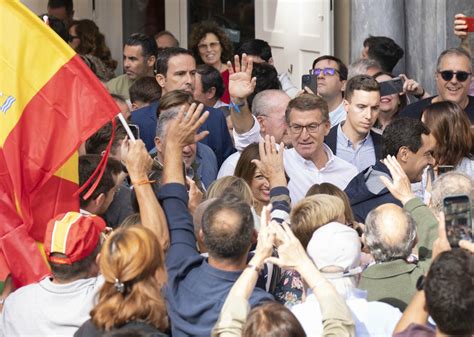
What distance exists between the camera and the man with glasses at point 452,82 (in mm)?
8641

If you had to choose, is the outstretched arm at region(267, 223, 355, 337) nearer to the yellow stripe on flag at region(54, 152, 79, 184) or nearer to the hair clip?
the hair clip

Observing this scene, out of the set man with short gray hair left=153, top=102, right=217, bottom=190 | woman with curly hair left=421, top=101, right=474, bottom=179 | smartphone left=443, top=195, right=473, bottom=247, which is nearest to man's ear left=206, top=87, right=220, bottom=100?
man with short gray hair left=153, top=102, right=217, bottom=190

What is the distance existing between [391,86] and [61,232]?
4604 millimetres

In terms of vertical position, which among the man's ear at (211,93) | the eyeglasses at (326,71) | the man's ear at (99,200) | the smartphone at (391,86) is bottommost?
the man's ear at (99,200)

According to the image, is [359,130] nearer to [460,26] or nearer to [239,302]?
[460,26]

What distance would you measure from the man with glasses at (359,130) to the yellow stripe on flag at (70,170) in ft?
8.27

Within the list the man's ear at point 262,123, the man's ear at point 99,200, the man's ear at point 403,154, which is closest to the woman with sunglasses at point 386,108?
the man's ear at point 262,123

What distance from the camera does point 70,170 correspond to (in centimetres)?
624

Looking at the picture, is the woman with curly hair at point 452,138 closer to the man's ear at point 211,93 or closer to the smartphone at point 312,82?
the smartphone at point 312,82

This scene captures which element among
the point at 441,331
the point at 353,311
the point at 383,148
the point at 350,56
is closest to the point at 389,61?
the point at 350,56

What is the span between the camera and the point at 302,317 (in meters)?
4.77

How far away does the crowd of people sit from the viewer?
4.61 m

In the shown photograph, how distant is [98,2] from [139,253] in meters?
9.11

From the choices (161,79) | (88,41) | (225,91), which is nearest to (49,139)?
(161,79)
